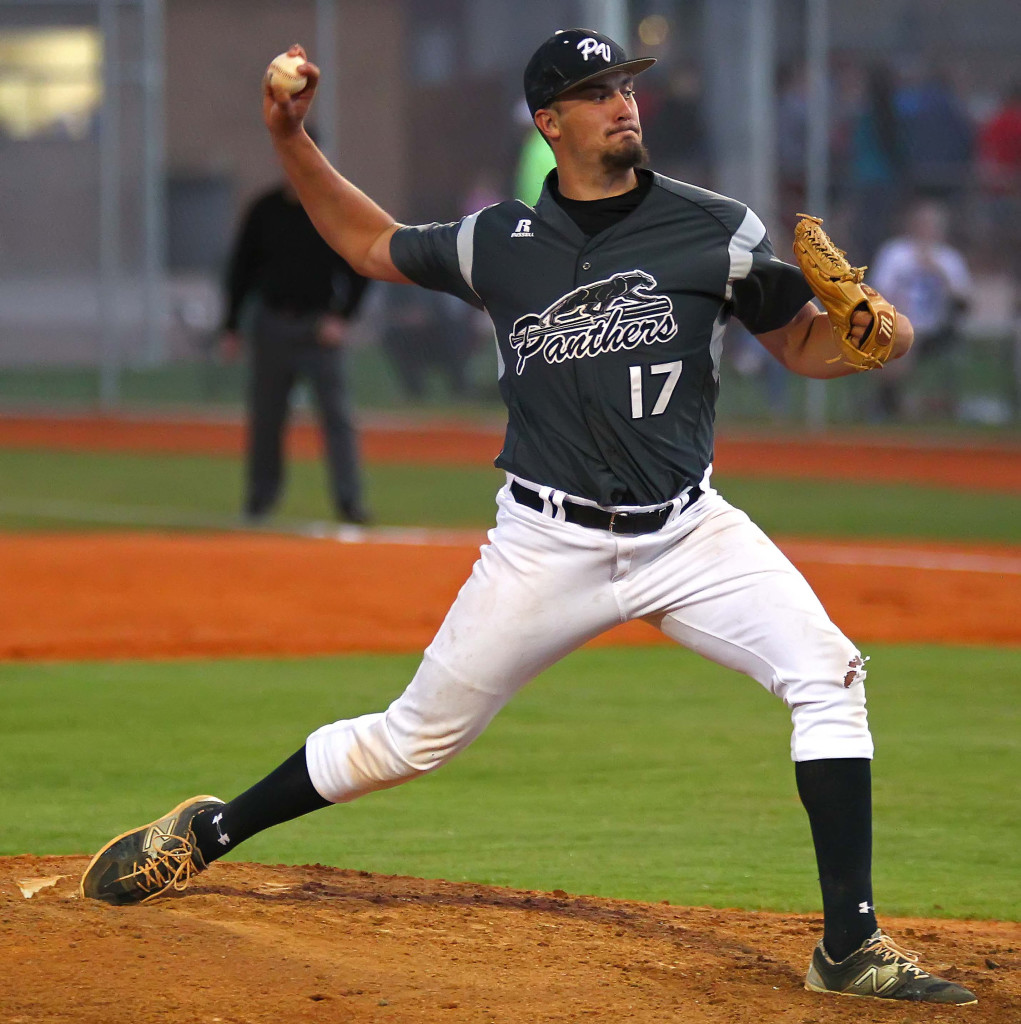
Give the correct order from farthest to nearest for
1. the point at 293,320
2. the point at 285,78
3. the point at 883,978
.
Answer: the point at 293,320
the point at 285,78
the point at 883,978

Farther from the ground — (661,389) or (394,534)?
(661,389)

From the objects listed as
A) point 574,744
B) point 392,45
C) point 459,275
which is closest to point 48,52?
point 392,45

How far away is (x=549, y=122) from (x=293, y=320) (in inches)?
300

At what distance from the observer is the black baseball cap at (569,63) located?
3965mm

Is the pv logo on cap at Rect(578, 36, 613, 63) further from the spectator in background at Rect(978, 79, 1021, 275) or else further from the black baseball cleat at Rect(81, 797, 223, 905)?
the spectator in background at Rect(978, 79, 1021, 275)

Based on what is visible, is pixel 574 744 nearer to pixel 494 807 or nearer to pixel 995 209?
pixel 494 807

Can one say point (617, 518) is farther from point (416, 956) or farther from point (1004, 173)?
point (1004, 173)

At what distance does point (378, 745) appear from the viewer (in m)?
4.05

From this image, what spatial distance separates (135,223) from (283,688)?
13.7 meters

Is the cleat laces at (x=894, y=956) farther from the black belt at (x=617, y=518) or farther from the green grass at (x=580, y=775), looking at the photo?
the black belt at (x=617, y=518)

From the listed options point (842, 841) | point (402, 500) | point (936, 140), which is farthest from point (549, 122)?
point (936, 140)

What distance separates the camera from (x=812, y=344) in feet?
13.5

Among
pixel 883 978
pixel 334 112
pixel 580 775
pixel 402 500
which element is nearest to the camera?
pixel 883 978

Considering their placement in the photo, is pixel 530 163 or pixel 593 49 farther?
pixel 530 163
